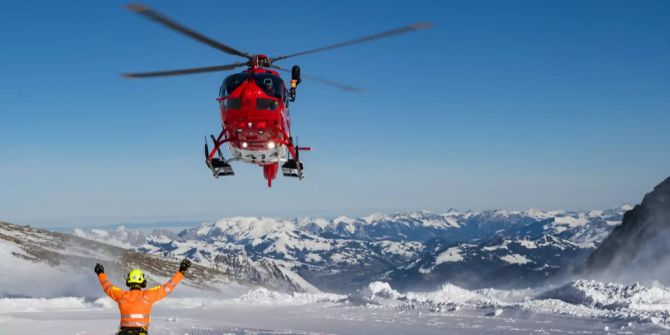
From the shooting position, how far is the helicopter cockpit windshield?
20031mm

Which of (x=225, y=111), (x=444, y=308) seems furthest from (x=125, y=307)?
(x=444, y=308)

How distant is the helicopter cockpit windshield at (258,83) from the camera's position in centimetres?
2003

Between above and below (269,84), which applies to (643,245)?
below

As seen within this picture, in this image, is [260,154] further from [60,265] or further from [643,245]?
[60,265]

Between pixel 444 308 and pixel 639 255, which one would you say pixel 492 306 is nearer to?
pixel 444 308

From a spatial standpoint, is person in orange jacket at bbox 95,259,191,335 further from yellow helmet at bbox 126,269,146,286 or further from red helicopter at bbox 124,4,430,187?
red helicopter at bbox 124,4,430,187

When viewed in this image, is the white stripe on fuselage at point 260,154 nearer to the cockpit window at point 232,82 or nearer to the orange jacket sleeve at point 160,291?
the cockpit window at point 232,82

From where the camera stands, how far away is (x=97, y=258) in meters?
99.2

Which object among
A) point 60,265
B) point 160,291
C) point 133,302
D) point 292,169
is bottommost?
point 133,302

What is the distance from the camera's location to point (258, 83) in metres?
20.0

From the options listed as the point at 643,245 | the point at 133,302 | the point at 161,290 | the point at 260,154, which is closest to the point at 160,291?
the point at 161,290

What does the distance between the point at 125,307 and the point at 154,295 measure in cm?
55

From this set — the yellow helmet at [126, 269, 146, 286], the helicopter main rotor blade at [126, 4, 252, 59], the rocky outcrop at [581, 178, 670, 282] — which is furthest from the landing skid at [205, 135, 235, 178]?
the rocky outcrop at [581, 178, 670, 282]

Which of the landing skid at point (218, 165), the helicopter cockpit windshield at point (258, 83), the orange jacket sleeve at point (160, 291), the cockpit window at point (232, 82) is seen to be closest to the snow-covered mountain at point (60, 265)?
the landing skid at point (218, 165)
